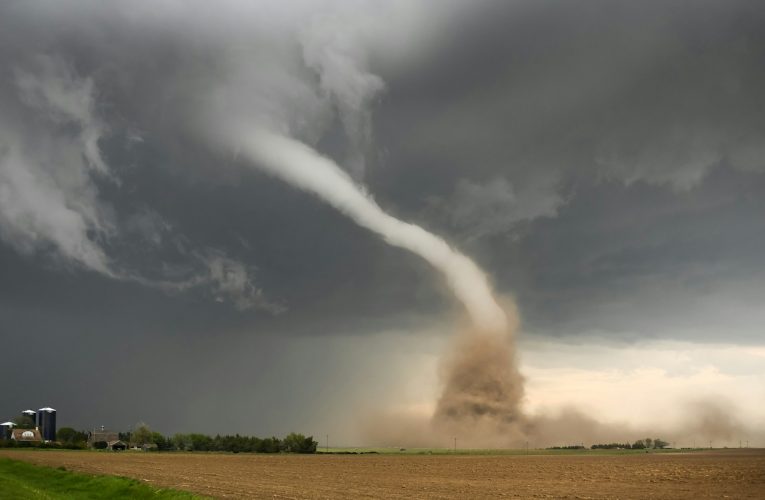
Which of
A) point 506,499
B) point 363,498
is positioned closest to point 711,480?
point 506,499

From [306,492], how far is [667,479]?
53785mm

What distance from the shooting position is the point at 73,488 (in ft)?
210

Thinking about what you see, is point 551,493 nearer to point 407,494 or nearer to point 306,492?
point 407,494

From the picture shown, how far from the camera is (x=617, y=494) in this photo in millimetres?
65188

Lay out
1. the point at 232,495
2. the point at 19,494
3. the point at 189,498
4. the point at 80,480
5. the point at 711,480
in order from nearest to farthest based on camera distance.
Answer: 1. the point at 19,494
2. the point at 189,498
3. the point at 232,495
4. the point at 80,480
5. the point at 711,480

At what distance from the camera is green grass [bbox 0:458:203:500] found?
159ft

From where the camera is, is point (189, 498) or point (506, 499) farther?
point (506, 499)

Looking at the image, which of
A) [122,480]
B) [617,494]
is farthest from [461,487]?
[122,480]

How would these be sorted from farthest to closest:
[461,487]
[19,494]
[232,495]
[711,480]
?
[711,480] < [461,487] < [232,495] < [19,494]

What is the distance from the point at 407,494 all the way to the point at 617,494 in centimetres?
1946

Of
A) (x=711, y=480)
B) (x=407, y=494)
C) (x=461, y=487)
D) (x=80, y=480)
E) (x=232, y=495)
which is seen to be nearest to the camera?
(x=232, y=495)

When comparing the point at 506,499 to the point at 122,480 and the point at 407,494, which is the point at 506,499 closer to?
the point at 407,494

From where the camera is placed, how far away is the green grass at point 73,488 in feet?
159

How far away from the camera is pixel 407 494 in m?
63.5
